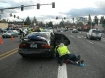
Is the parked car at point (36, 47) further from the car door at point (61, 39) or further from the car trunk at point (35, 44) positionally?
the car door at point (61, 39)

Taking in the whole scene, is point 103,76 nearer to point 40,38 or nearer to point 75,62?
point 75,62

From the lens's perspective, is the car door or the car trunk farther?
the car door

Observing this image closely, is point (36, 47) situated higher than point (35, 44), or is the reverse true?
point (35, 44)

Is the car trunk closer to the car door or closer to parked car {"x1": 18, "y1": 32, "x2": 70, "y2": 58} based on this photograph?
parked car {"x1": 18, "y1": 32, "x2": 70, "y2": 58}

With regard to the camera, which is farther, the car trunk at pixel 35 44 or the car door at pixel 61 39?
the car door at pixel 61 39

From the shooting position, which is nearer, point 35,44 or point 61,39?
point 35,44

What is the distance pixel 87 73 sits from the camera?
852 centimetres

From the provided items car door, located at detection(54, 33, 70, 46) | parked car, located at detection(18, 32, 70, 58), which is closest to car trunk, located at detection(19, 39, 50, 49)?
parked car, located at detection(18, 32, 70, 58)

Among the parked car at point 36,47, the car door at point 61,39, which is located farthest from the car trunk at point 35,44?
the car door at point 61,39

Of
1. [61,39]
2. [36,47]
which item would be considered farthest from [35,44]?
[61,39]

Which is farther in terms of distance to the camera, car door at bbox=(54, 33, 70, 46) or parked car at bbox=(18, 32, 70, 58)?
car door at bbox=(54, 33, 70, 46)

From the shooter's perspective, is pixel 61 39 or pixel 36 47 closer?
pixel 36 47

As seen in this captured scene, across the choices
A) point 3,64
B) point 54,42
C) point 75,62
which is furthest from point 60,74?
point 54,42

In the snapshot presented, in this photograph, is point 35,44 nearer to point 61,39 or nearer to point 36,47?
point 36,47
